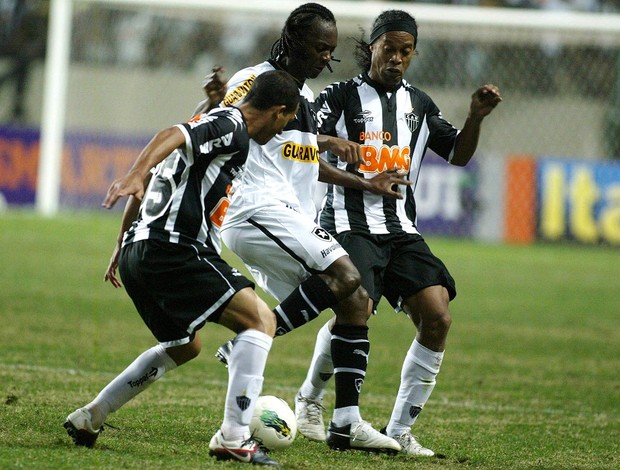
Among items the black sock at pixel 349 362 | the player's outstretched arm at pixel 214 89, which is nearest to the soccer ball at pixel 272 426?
the black sock at pixel 349 362

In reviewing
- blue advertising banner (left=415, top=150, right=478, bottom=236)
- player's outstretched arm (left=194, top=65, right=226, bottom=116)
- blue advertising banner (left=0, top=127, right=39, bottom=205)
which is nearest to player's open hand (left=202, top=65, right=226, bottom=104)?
player's outstretched arm (left=194, top=65, right=226, bottom=116)

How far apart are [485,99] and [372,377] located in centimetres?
309

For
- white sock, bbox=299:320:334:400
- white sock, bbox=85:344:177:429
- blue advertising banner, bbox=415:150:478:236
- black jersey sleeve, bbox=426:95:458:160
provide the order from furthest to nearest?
blue advertising banner, bbox=415:150:478:236
black jersey sleeve, bbox=426:95:458:160
white sock, bbox=299:320:334:400
white sock, bbox=85:344:177:429

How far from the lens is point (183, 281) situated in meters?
5.18

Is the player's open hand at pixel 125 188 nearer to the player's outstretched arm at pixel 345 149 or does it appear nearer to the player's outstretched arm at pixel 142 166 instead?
Result: the player's outstretched arm at pixel 142 166

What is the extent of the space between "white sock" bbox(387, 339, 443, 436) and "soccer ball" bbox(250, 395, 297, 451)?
77 centimetres

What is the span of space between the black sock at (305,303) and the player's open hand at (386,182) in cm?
76

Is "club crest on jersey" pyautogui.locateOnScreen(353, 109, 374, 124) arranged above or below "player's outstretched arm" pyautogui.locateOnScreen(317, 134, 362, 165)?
above

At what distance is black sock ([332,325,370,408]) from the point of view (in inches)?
235

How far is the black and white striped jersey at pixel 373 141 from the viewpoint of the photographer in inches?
256

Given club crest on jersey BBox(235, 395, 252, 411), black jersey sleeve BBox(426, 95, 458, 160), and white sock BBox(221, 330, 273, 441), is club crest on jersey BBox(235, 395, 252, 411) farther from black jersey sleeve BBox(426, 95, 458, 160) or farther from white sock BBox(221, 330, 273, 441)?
black jersey sleeve BBox(426, 95, 458, 160)

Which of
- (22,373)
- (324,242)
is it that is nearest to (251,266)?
(324,242)

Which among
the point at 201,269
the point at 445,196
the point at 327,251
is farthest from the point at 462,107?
the point at 201,269

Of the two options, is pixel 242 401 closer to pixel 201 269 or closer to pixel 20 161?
pixel 201 269
